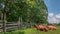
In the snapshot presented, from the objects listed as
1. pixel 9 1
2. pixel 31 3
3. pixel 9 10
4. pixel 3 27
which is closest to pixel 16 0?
pixel 9 1

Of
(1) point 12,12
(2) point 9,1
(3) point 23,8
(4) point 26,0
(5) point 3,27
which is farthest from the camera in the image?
(1) point 12,12

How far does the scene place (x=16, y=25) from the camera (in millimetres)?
26250

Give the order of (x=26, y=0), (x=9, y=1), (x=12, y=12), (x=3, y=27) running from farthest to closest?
(x=12, y=12), (x=9, y=1), (x=26, y=0), (x=3, y=27)

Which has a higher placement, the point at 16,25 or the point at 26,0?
the point at 26,0

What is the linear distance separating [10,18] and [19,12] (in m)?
3.96

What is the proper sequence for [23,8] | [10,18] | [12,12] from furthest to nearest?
1. [10,18]
2. [12,12]
3. [23,8]

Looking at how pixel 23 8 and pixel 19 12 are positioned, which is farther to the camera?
pixel 19 12

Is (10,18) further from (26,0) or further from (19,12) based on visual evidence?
(26,0)

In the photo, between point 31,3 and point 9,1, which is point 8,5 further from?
point 31,3

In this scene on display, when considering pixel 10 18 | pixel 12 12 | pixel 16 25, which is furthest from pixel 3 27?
pixel 10 18

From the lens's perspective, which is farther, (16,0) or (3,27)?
(16,0)

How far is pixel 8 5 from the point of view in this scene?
29719 millimetres

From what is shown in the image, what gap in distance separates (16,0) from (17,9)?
14.9 ft

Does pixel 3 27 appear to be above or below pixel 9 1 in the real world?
below
